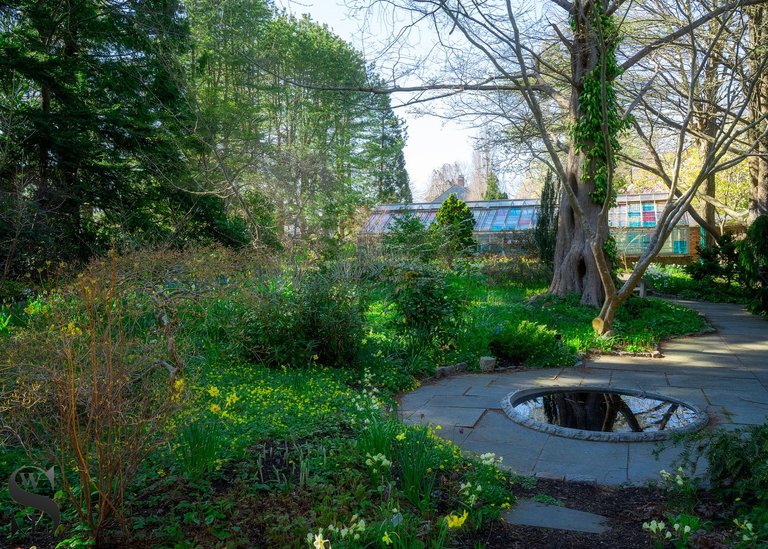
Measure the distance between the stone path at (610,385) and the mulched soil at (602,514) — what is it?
0.19m

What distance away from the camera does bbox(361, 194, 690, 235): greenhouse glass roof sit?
934 inches

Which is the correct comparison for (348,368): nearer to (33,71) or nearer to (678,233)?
(33,71)

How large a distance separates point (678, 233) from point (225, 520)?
2319 centimetres

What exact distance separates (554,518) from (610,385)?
3401 millimetres

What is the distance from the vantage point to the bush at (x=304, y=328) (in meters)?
6.40

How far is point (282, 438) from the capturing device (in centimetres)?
392

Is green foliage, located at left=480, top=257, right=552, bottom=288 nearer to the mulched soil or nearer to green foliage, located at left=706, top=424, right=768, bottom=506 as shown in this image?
the mulched soil

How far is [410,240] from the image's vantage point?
12914 millimetres

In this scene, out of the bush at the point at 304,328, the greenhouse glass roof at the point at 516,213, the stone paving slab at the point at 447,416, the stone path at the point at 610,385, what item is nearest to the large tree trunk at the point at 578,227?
the stone path at the point at 610,385

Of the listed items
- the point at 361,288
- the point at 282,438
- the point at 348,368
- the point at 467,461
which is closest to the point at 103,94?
the point at 361,288

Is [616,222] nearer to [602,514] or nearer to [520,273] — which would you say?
[520,273]

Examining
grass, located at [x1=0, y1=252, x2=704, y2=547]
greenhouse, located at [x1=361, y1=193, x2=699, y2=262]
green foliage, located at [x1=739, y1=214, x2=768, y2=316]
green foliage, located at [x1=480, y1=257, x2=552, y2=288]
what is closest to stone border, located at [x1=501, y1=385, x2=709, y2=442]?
grass, located at [x1=0, y1=252, x2=704, y2=547]

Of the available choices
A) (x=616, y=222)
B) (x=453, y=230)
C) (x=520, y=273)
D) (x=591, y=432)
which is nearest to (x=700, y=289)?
(x=520, y=273)

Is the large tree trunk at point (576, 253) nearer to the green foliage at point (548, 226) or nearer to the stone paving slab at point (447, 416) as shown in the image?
the green foliage at point (548, 226)
